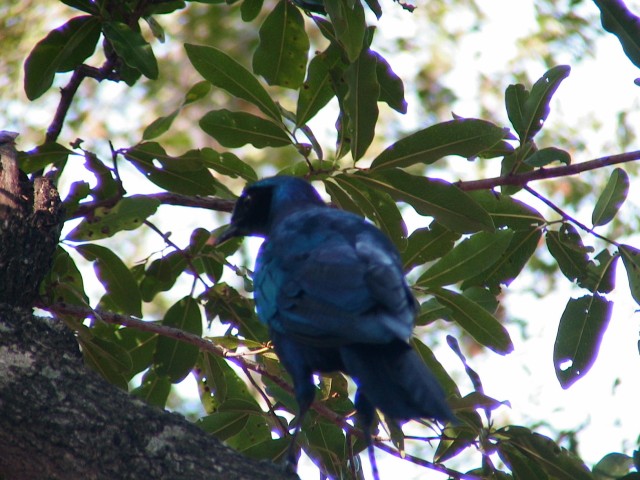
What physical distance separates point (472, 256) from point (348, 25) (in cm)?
125

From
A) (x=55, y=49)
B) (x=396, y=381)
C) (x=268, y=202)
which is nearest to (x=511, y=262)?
(x=268, y=202)

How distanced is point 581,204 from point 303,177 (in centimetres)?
959

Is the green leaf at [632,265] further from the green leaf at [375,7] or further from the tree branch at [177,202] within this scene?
the tree branch at [177,202]

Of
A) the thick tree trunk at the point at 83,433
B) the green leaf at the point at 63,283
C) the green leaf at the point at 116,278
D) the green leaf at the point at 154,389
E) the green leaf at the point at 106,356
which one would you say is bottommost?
the thick tree trunk at the point at 83,433

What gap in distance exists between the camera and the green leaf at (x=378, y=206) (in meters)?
4.11

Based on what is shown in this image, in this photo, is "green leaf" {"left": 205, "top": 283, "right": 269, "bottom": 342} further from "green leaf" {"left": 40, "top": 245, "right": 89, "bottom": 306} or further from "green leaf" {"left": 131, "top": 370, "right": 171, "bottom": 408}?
"green leaf" {"left": 40, "top": 245, "right": 89, "bottom": 306}

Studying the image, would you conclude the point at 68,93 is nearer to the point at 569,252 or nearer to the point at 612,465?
the point at 569,252

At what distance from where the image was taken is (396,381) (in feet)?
9.52

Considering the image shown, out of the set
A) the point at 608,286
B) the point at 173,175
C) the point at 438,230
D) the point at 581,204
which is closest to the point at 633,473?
the point at 608,286

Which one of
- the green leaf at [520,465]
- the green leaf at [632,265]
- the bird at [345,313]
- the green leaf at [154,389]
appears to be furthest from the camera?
the green leaf at [154,389]

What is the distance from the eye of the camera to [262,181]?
4.35 metres

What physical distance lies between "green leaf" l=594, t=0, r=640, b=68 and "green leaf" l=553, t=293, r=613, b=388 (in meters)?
1.28

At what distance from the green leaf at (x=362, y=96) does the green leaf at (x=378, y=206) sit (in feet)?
0.73

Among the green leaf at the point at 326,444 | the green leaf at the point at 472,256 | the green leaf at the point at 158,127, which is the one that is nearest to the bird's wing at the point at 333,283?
the green leaf at the point at 472,256
